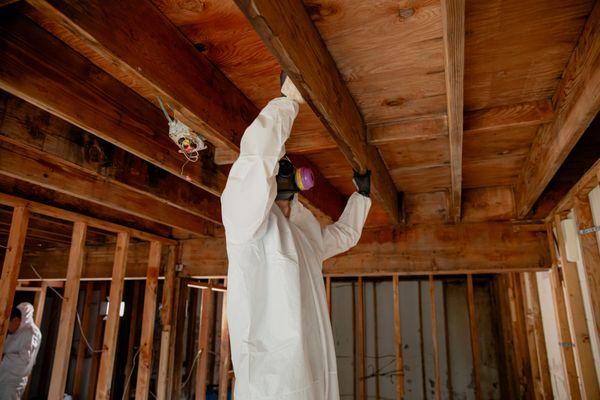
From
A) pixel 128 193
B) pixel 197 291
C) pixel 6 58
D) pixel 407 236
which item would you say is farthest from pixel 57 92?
pixel 197 291

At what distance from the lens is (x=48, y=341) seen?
6410 mm

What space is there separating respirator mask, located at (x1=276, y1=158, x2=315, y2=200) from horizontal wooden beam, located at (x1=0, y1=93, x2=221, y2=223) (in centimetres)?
104

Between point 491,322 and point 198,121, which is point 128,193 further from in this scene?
point 491,322

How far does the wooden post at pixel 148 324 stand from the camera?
11.1ft

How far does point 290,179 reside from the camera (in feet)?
5.39

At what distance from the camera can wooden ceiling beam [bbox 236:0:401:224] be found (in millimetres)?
1001

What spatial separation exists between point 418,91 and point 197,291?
17.9ft

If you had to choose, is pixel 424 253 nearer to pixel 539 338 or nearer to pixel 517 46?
pixel 539 338

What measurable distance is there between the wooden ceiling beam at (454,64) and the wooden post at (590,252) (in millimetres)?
741

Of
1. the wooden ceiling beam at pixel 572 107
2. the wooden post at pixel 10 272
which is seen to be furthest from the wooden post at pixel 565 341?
the wooden post at pixel 10 272

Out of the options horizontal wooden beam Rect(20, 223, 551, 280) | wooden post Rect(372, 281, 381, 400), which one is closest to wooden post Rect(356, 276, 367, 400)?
horizontal wooden beam Rect(20, 223, 551, 280)

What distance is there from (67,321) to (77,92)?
188 centimetres

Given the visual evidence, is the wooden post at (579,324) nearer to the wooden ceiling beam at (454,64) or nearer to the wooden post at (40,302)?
the wooden ceiling beam at (454,64)

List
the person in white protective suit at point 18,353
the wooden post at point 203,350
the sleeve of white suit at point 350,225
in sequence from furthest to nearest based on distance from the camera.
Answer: the person in white protective suit at point 18,353, the wooden post at point 203,350, the sleeve of white suit at point 350,225
